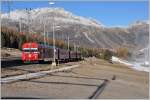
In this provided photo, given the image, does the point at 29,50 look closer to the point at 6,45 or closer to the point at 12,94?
the point at 12,94

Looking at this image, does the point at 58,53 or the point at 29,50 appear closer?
Result: the point at 29,50

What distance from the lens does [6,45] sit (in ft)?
460

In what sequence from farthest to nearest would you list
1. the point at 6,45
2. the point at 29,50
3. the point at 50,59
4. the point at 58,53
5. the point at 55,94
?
1. the point at 6,45
2. the point at 58,53
3. the point at 50,59
4. the point at 29,50
5. the point at 55,94

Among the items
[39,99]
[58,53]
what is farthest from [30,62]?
[39,99]

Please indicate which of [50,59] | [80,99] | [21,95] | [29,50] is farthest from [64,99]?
[50,59]

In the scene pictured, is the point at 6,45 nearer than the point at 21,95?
No

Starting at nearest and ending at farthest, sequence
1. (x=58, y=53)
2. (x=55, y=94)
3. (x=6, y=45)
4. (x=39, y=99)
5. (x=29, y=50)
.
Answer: (x=39, y=99) < (x=55, y=94) < (x=29, y=50) < (x=58, y=53) < (x=6, y=45)

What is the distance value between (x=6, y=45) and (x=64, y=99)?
398ft

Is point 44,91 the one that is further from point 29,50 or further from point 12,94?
point 29,50

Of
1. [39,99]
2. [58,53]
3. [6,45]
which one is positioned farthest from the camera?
[6,45]

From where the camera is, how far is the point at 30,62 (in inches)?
2539

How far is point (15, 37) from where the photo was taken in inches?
5694

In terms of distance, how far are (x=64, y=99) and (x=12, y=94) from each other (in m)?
2.67

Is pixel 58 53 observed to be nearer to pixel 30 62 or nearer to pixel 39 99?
pixel 30 62
